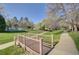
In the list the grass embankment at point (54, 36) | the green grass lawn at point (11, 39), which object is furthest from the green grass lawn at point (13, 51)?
the grass embankment at point (54, 36)

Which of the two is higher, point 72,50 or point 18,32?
point 18,32

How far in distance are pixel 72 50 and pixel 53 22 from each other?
0.36 metres

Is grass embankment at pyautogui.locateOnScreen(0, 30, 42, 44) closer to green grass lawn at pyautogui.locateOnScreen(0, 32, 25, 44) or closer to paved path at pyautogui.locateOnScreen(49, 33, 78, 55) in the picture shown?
green grass lawn at pyautogui.locateOnScreen(0, 32, 25, 44)

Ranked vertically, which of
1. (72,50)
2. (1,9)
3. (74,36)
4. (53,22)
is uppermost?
(1,9)

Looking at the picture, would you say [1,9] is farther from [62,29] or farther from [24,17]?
[62,29]

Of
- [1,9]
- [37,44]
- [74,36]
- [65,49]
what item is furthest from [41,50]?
[1,9]

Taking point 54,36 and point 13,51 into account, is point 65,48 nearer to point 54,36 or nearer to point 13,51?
point 54,36

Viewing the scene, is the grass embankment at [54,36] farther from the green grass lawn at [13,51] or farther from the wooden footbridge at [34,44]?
the green grass lawn at [13,51]

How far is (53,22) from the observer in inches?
81.7

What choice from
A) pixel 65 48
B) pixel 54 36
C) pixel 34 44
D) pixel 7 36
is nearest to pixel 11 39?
pixel 7 36

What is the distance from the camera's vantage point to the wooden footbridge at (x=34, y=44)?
6.63 feet

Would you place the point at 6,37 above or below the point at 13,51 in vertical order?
above

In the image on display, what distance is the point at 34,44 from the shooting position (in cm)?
204

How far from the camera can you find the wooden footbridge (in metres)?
2.02
